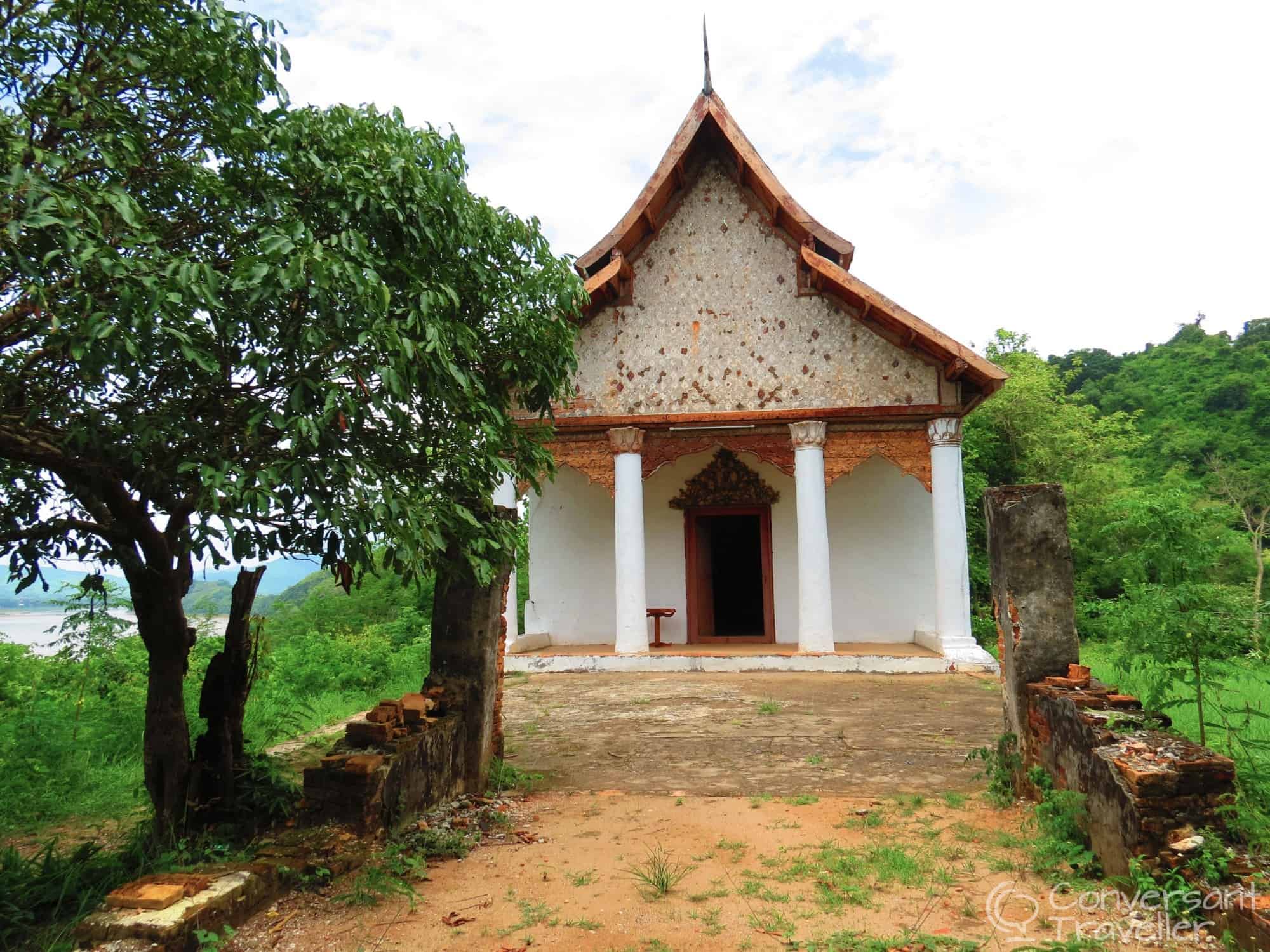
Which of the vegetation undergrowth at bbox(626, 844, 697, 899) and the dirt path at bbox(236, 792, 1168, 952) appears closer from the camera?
the dirt path at bbox(236, 792, 1168, 952)

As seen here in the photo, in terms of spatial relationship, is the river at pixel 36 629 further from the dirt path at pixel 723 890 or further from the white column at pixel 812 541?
the white column at pixel 812 541

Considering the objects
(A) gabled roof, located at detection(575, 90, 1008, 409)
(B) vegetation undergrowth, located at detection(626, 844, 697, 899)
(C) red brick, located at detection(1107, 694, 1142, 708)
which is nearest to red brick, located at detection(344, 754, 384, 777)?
(B) vegetation undergrowth, located at detection(626, 844, 697, 899)

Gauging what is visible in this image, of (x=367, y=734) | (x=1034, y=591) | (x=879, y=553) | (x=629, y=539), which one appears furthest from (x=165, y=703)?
(x=879, y=553)

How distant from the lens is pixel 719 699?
28.2 feet

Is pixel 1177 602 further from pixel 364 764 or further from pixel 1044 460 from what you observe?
pixel 1044 460

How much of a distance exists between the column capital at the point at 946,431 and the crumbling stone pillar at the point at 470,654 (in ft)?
24.0

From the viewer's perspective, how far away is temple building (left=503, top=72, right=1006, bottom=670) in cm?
1093

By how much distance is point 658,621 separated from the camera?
1252 centimetres

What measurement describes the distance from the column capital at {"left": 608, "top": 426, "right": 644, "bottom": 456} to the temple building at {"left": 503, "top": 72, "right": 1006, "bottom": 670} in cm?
2

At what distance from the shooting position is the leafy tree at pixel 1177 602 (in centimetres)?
437

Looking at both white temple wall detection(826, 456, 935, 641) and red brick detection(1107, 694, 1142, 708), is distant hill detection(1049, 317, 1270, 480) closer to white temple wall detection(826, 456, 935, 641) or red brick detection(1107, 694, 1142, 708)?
white temple wall detection(826, 456, 935, 641)

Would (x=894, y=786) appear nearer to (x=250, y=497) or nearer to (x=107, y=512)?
(x=250, y=497)

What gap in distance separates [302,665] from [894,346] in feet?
29.1

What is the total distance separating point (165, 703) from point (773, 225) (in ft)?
31.7
